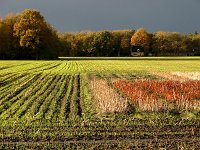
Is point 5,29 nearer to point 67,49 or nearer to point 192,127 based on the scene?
point 67,49

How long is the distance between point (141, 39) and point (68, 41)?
27398 millimetres

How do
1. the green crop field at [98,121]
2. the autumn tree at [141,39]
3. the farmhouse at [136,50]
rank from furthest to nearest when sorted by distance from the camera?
the autumn tree at [141,39]
the farmhouse at [136,50]
the green crop field at [98,121]

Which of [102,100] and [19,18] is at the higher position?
[19,18]

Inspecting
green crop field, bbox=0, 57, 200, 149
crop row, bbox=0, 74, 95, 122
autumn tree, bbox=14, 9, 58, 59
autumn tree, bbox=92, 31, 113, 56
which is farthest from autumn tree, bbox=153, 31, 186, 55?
green crop field, bbox=0, 57, 200, 149

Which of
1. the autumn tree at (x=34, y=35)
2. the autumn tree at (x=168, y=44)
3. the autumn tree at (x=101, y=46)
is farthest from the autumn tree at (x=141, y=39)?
the autumn tree at (x=34, y=35)

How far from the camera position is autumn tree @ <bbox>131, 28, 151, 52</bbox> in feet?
519

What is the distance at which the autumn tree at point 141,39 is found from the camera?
6225 inches

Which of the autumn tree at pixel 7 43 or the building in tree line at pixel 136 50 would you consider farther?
the building in tree line at pixel 136 50

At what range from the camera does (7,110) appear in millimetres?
18953

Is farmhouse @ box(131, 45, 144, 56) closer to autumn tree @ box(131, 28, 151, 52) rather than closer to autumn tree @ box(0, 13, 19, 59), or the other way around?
autumn tree @ box(131, 28, 151, 52)

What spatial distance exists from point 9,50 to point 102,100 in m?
77.1

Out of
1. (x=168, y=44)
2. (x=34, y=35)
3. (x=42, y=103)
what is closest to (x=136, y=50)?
(x=168, y=44)

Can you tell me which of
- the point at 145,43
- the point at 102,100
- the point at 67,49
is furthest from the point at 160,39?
the point at 102,100

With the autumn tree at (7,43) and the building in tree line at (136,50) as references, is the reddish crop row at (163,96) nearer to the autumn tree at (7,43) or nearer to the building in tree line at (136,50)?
the autumn tree at (7,43)
